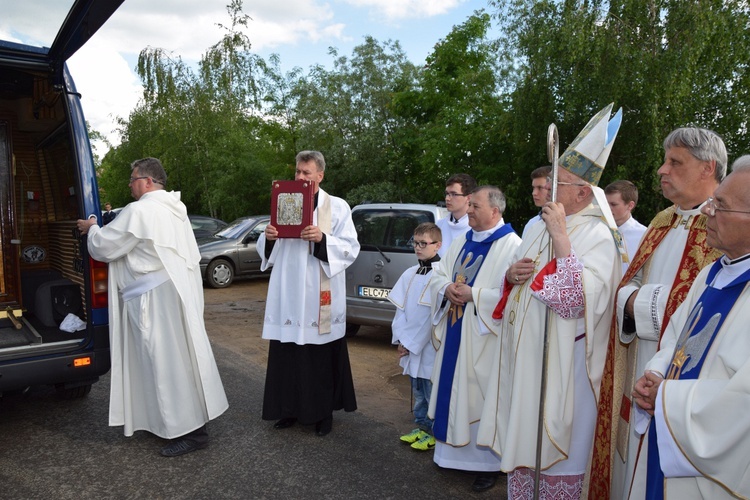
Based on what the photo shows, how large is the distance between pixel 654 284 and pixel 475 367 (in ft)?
4.57

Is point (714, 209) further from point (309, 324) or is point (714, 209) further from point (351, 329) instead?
point (351, 329)

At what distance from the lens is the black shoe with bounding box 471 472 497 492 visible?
384 cm

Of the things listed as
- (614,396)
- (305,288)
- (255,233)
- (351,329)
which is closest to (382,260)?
(351,329)

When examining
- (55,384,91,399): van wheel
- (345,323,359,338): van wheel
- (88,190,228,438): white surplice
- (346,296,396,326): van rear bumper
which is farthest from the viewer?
(345,323,359,338): van wheel

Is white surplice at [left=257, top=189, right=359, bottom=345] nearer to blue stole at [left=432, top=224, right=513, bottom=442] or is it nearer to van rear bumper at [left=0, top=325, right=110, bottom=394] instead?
blue stole at [left=432, top=224, right=513, bottom=442]

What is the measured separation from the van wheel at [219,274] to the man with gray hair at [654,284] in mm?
10659

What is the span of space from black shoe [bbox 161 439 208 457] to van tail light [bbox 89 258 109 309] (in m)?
1.11

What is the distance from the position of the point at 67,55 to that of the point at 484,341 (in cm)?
356

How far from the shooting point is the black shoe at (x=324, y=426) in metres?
4.70

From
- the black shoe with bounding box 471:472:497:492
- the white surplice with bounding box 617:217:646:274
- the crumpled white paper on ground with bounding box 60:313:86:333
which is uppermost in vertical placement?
the white surplice with bounding box 617:217:646:274

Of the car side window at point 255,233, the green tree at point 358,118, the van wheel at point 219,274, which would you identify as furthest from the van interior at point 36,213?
the green tree at point 358,118

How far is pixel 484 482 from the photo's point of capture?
3.88m

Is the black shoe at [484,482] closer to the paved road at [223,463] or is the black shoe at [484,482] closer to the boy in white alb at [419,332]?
the paved road at [223,463]

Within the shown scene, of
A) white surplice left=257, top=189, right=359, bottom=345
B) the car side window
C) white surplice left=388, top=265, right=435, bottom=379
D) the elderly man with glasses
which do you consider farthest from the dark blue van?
the car side window
